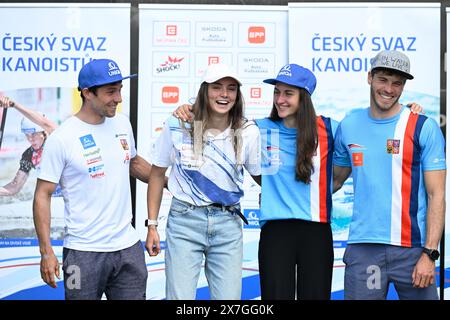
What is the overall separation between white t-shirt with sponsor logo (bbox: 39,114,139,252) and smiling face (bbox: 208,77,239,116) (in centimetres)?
55

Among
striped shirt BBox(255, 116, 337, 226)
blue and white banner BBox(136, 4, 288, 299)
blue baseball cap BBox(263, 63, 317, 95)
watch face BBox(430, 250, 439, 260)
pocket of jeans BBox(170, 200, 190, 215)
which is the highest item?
blue and white banner BBox(136, 4, 288, 299)

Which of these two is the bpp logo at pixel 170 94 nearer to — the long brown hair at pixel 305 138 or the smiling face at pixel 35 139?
the smiling face at pixel 35 139

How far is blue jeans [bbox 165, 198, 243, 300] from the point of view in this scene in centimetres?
350

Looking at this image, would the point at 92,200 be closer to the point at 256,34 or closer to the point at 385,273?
the point at 385,273

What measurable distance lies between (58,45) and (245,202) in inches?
66.1

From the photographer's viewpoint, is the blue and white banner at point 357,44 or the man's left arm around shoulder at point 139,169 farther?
the blue and white banner at point 357,44

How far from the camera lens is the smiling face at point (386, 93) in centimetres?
358

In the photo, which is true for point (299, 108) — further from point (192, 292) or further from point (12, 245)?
point (12, 245)

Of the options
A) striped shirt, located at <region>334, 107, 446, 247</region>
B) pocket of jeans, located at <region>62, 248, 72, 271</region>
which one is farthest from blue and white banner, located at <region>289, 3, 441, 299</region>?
pocket of jeans, located at <region>62, 248, 72, 271</region>

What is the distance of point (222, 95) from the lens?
3561 mm

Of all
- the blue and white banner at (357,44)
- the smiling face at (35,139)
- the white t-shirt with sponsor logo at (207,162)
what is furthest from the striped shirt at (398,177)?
the smiling face at (35,139)

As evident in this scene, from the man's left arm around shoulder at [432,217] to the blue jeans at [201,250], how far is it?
86 centimetres

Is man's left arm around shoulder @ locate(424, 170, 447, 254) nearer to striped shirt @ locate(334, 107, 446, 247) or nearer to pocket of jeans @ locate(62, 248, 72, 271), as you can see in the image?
striped shirt @ locate(334, 107, 446, 247)
